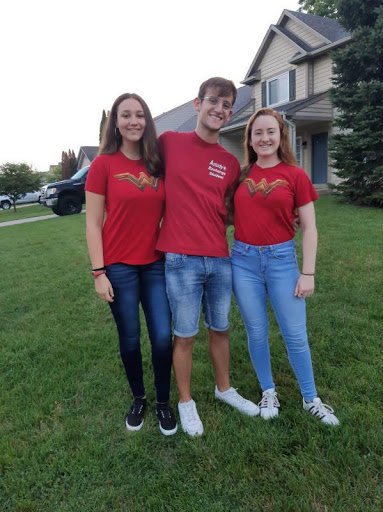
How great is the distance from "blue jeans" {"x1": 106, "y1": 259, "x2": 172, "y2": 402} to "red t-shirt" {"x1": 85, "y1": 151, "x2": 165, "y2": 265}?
71mm

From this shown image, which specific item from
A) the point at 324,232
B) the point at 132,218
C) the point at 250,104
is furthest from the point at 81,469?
the point at 250,104

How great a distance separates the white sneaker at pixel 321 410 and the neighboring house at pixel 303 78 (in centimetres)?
1126

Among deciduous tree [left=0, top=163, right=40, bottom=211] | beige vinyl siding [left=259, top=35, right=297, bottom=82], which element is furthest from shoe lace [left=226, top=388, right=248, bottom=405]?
deciduous tree [left=0, top=163, right=40, bottom=211]

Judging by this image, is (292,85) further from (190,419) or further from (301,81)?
(190,419)

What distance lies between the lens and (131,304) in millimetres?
2285

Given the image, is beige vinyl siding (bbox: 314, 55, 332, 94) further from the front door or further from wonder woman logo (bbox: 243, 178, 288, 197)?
wonder woman logo (bbox: 243, 178, 288, 197)

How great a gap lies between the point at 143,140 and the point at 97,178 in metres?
0.37

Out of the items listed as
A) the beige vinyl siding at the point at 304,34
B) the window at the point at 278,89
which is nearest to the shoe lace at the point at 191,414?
the beige vinyl siding at the point at 304,34

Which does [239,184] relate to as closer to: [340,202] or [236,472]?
[236,472]

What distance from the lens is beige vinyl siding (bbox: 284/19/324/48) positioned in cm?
1384

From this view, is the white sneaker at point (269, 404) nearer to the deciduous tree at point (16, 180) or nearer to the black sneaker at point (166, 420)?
the black sneaker at point (166, 420)

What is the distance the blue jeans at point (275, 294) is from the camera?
231cm

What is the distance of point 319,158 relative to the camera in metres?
14.7

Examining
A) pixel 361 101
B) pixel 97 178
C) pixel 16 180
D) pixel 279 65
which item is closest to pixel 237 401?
pixel 97 178
